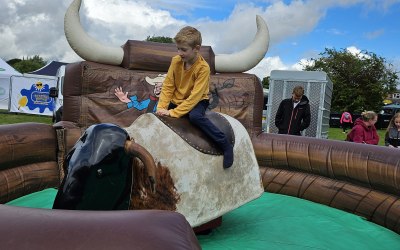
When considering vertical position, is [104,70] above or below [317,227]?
above

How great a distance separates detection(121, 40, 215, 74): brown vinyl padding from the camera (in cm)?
444

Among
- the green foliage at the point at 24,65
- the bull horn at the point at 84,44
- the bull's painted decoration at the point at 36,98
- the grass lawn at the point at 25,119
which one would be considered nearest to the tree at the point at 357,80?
Result: the grass lawn at the point at 25,119

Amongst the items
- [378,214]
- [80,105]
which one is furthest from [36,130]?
[378,214]

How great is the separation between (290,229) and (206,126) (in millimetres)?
980

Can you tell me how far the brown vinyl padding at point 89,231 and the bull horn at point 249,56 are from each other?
11.4ft

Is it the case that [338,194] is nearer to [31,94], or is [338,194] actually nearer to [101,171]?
[101,171]

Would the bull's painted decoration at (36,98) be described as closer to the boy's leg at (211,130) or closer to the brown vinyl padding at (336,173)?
the brown vinyl padding at (336,173)

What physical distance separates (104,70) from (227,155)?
7.04 ft

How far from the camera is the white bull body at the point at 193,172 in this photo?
2.46 meters

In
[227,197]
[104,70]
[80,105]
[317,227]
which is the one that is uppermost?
[104,70]

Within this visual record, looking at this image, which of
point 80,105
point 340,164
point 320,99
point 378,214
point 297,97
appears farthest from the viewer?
point 320,99

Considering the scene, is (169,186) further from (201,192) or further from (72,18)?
(72,18)

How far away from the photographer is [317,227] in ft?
9.93

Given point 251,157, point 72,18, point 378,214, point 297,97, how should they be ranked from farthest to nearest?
point 297,97 → point 72,18 → point 378,214 → point 251,157
